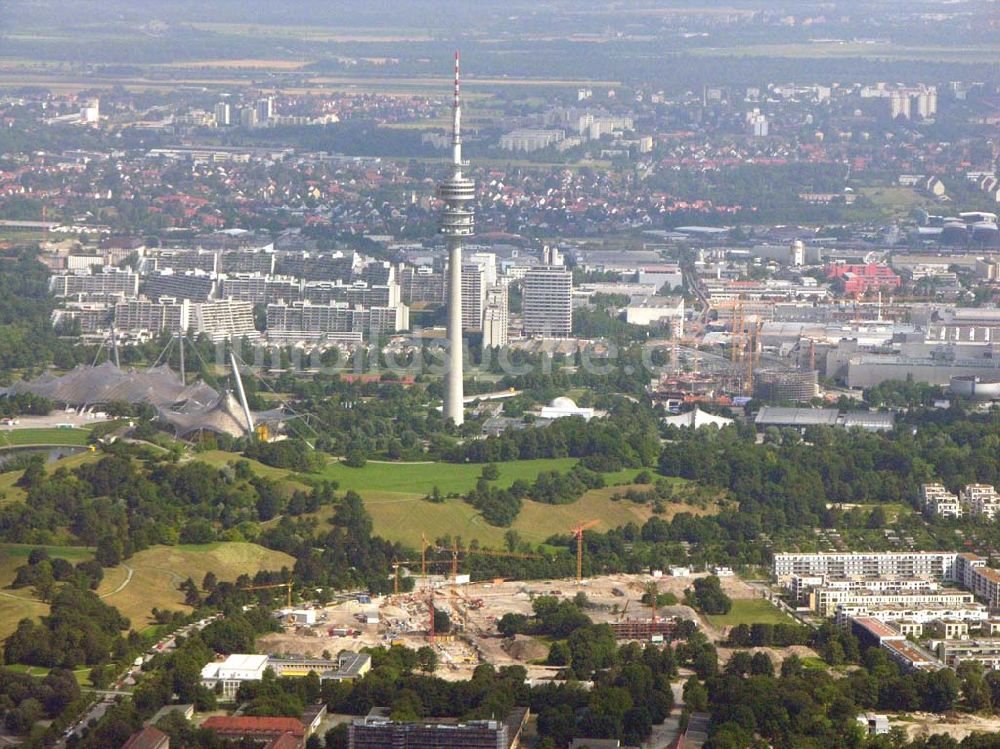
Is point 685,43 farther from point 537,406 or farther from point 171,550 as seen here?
point 171,550

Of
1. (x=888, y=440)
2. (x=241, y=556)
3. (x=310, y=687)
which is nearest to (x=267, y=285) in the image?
→ (x=888, y=440)

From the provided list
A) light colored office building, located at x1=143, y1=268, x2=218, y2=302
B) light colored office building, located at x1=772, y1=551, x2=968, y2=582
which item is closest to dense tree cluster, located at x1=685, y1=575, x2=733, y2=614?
light colored office building, located at x1=772, y1=551, x2=968, y2=582

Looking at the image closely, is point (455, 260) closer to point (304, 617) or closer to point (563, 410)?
point (563, 410)

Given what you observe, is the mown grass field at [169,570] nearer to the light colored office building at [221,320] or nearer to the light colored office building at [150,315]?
the light colored office building at [221,320]

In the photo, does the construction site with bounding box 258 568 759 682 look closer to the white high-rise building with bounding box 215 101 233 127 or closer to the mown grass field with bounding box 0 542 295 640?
the mown grass field with bounding box 0 542 295 640

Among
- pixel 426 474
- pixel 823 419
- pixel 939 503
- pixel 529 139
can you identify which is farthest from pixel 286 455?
pixel 529 139

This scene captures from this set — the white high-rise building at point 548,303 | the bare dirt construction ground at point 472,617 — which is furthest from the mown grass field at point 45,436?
the white high-rise building at point 548,303
